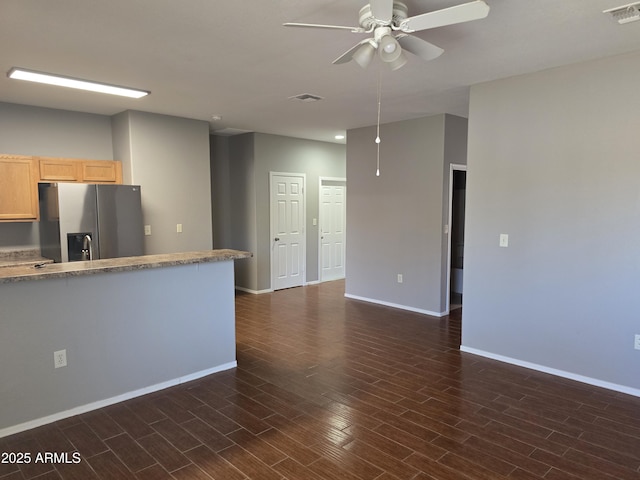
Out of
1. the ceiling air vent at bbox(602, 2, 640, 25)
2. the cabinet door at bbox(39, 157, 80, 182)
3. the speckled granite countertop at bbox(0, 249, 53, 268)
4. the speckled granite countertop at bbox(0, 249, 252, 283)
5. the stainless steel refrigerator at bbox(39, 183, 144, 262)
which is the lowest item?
the speckled granite countertop at bbox(0, 249, 53, 268)

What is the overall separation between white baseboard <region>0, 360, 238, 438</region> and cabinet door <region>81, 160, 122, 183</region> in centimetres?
293

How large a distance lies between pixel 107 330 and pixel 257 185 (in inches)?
163

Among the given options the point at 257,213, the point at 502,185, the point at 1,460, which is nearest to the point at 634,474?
the point at 502,185

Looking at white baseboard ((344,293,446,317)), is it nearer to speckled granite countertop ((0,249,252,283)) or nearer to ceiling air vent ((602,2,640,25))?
speckled granite countertop ((0,249,252,283))

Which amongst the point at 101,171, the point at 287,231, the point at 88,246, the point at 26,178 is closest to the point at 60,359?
the point at 88,246

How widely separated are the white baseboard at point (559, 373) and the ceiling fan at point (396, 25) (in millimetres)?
2946

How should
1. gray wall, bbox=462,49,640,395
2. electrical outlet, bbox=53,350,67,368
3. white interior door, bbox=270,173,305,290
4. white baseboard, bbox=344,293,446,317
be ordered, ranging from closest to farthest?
electrical outlet, bbox=53,350,67,368
gray wall, bbox=462,49,640,395
white baseboard, bbox=344,293,446,317
white interior door, bbox=270,173,305,290

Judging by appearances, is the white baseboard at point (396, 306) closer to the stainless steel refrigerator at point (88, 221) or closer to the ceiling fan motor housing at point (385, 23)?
the stainless steel refrigerator at point (88, 221)

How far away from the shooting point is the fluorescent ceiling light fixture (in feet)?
11.7

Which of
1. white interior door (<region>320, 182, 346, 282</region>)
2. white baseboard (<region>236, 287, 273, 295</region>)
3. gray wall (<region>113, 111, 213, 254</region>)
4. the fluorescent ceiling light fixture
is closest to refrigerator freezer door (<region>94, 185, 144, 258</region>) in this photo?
gray wall (<region>113, 111, 213, 254</region>)

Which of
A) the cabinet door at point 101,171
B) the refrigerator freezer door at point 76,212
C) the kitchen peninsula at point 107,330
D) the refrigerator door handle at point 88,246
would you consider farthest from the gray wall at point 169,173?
the kitchen peninsula at point 107,330

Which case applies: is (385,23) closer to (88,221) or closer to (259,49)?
(259,49)

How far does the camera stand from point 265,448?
8.36ft

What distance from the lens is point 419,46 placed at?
2443 millimetres
